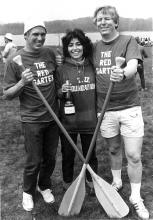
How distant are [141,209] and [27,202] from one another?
3.95 feet

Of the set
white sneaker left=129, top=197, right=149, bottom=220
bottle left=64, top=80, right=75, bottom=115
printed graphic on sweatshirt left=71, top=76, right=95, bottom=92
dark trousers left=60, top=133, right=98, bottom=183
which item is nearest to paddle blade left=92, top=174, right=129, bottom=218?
white sneaker left=129, top=197, right=149, bottom=220

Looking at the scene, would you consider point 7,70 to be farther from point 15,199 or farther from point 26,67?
point 15,199

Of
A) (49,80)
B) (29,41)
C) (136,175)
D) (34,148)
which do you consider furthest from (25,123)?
(136,175)

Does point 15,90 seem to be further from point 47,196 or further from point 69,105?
point 47,196

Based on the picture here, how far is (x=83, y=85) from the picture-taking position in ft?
11.1

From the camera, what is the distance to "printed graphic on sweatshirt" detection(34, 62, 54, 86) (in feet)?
10.6

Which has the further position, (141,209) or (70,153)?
(70,153)

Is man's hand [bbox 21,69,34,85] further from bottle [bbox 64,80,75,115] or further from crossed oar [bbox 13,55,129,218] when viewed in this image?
crossed oar [bbox 13,55,129,218]

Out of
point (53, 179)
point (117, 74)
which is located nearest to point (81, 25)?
point (117, 74)

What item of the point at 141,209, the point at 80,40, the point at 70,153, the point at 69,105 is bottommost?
the point at 141,209

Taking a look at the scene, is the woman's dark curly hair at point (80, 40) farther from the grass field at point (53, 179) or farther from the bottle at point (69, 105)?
the grass field at point (53, 179)

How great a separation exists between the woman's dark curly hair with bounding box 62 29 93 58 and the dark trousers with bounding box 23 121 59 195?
0.77m

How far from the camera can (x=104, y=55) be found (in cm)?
328

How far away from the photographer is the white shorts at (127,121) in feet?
10.8
